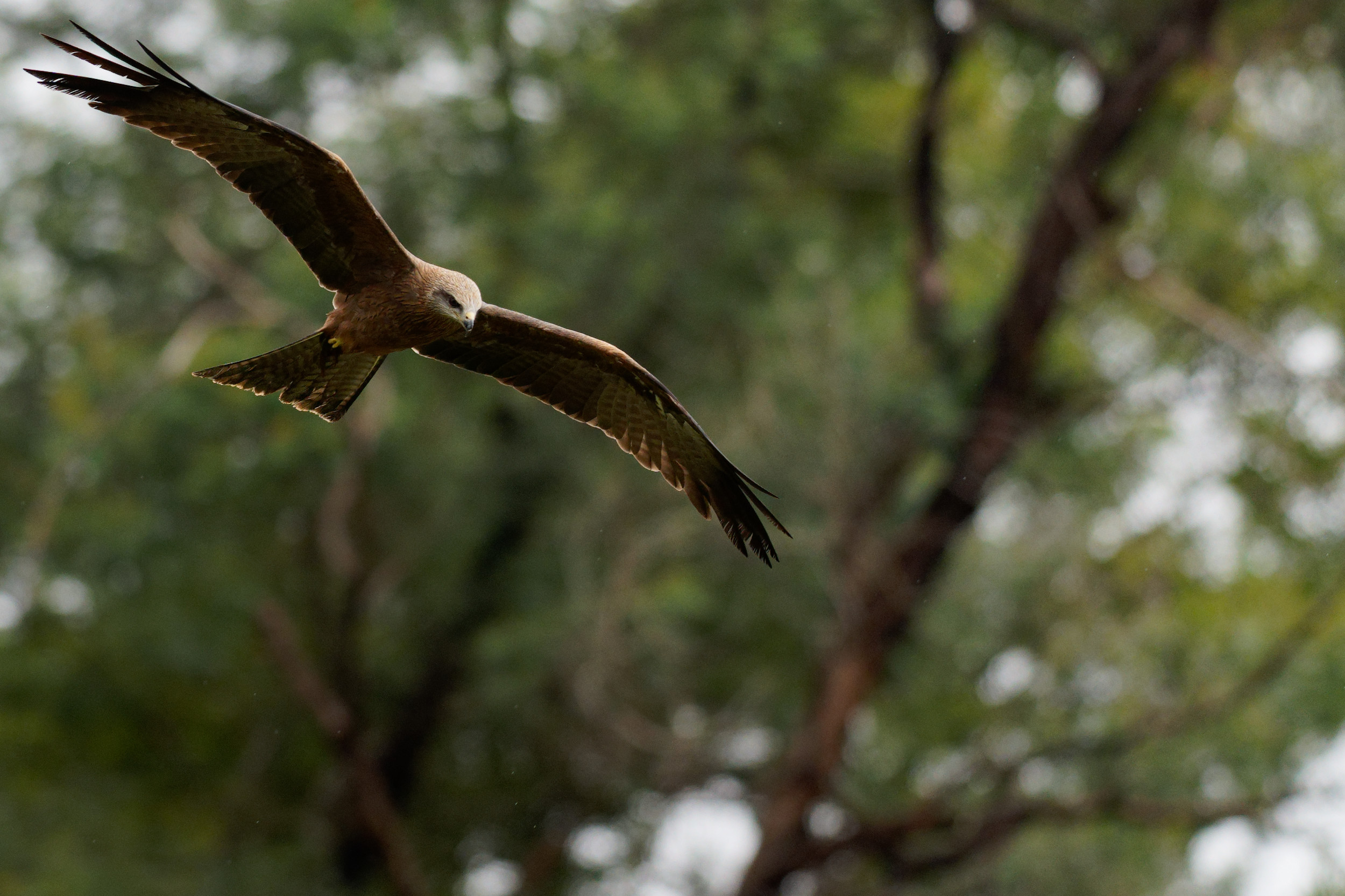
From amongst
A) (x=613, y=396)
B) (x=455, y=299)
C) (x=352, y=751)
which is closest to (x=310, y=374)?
(x=455, y=299)

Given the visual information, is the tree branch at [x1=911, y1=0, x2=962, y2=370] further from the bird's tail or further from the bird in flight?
the bird's tail

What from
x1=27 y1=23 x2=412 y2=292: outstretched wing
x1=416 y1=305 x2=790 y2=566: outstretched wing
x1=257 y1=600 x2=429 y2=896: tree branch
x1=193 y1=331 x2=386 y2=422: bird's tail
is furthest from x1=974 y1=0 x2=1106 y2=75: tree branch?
x1=27 y1=23 x2=412 y2=292: outstretched wing

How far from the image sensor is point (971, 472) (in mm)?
14578

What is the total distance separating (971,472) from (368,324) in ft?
29.5

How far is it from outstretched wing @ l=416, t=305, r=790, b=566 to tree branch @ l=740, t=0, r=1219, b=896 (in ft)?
23.1

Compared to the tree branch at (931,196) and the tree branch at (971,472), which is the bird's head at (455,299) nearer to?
the tree branch at (971,472)

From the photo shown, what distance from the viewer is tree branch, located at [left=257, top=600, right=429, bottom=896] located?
1549 centimetres

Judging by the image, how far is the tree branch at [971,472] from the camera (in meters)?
14.5

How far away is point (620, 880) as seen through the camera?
1515cm

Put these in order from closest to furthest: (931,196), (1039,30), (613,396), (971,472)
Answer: (613,396) < (971,472) < (1039,30) < (931,196)

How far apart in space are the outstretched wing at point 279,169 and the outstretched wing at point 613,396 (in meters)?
0.52

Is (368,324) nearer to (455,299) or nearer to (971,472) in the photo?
(455,299)

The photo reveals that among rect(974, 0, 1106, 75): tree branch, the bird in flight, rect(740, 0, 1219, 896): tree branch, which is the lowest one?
the bird in flight

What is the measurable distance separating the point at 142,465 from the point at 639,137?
5.52 meters
